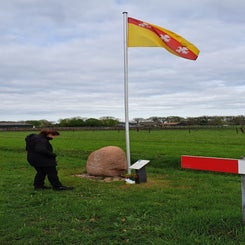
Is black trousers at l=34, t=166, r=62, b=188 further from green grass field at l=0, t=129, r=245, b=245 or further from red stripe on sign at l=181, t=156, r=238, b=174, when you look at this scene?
red stripe on sign at l=181, t=156, r=238, b=174

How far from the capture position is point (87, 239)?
502cm

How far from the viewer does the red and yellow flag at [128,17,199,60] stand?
10805 millimetres

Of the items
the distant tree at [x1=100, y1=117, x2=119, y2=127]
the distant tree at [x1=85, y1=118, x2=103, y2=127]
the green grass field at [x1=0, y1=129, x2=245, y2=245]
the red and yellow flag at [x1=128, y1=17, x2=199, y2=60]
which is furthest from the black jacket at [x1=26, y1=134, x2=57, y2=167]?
the distant tree at [x1=100, y1=117, x2=119, y2=127]

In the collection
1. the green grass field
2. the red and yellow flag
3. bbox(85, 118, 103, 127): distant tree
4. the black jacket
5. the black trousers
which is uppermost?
the red and yellow flag

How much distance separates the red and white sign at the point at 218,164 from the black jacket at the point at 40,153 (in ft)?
15.0

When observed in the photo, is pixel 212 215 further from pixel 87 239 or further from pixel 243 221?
→ pixel 87 239

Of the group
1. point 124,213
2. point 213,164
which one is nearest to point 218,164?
point 213,164

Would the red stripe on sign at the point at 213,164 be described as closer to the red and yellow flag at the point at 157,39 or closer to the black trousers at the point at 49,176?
the black trousers at the point at 49,176

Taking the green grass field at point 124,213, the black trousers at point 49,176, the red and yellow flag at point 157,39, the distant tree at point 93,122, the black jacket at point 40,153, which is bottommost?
the green grass field at point 124,213

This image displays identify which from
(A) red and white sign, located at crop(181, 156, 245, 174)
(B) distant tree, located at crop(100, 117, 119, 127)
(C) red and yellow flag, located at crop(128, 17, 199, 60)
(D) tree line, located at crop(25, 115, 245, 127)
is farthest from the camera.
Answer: (B) distant tree, located at crop(100, 117, 119, 127)

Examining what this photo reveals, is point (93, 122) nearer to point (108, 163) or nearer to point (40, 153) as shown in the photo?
point (108, 163)

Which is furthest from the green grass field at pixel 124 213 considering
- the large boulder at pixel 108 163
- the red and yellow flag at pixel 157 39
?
the red and yellow flag at pixel 157 39

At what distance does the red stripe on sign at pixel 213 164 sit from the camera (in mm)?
4992

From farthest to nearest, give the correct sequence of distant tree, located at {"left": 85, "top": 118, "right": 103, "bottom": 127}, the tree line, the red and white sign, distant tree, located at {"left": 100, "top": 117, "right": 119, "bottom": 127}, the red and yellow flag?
1. distant tree, located at {"left": 100, "top": 117, "right": 119, "bottom": 127}
2. distant tree, located at {"left": 85, "top": 118, "right": 103, "bottom": 127}
3. the tree line
4. the red and yellow flag
5. the red and white sign
